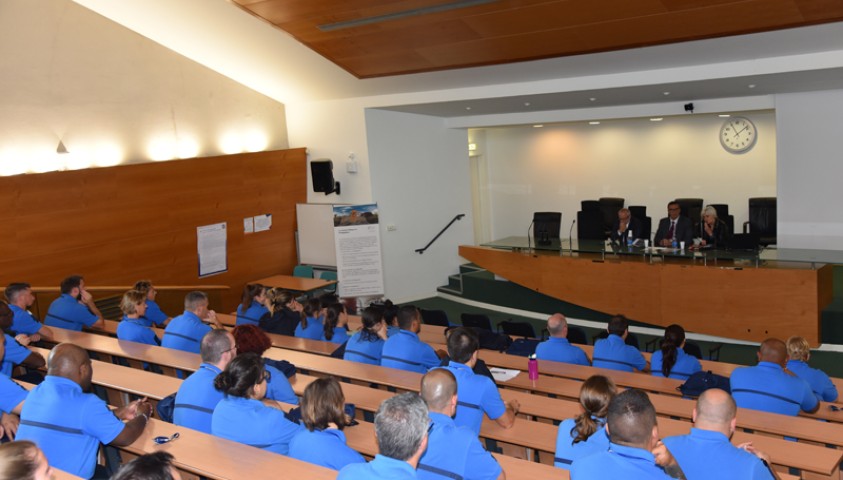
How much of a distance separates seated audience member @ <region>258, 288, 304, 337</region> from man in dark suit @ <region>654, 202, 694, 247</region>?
5.17m

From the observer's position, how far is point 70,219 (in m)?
9.42

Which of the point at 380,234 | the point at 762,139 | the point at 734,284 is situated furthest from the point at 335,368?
the point at 762,139

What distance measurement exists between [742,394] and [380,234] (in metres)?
7.81

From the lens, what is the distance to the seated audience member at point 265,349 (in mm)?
4777

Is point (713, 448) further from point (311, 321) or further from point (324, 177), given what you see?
point (324, 177)

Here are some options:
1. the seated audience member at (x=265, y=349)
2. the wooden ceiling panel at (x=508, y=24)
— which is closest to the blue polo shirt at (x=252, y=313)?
the seated audience member at (x=265, y=349)

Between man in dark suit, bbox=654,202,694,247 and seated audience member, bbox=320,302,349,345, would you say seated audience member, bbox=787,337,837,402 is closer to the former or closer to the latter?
seated audience member, bbox=320,302,349,345

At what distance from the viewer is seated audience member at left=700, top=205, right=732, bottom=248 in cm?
973

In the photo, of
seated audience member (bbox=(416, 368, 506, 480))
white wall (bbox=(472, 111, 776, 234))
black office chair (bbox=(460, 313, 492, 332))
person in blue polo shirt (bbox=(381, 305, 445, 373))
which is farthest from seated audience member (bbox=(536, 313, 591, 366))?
white wall (bbox=(472, 111, 776, 234))

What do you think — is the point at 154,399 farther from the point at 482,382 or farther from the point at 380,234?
the point at 380,234

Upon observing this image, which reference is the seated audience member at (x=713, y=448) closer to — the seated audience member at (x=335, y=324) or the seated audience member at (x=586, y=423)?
the seated audience member at (x=586, y=423)

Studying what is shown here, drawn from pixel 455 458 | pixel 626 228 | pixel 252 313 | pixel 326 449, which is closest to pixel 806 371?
pixel 455 458

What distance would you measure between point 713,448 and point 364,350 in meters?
3.17

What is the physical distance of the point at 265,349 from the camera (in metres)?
5.12
